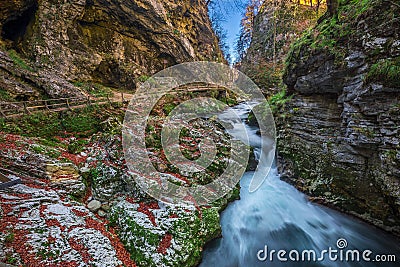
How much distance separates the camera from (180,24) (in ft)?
84.8

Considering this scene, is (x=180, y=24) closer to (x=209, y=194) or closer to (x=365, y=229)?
(x=209, y=194)

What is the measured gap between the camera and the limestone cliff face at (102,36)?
14.6 metres

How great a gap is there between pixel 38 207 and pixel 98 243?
207cm

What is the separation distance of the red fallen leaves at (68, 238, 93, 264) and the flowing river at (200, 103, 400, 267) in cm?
342

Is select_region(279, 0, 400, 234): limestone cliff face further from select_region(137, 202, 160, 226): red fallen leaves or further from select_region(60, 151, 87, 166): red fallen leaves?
select_region(60, 151, 87, 166): red fallen leaves

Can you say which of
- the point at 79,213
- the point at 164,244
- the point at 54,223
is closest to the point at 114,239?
the point at 79,213

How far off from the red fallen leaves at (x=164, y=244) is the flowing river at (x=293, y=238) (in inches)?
56.8

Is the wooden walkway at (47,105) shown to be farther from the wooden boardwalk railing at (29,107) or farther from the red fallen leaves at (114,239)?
the red fallen leaves at (114,239)

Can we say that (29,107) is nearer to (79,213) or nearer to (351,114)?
(79,213)

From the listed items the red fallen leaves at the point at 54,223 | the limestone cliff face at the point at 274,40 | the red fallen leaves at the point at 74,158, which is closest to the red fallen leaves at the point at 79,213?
the red fallen leaves at the point at 54,223

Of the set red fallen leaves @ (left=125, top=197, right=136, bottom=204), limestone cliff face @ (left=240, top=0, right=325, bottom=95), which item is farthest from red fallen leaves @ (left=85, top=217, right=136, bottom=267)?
limestone cliff face @ (left=240, top=0, right=325, bottom=95)

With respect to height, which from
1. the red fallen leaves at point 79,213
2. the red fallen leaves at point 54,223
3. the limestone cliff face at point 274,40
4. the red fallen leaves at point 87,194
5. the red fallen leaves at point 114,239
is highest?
the limestone cliff face at point 274,40

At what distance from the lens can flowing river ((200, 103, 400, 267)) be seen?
21.2ft

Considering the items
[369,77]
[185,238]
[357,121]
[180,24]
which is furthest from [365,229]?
[180,24]
